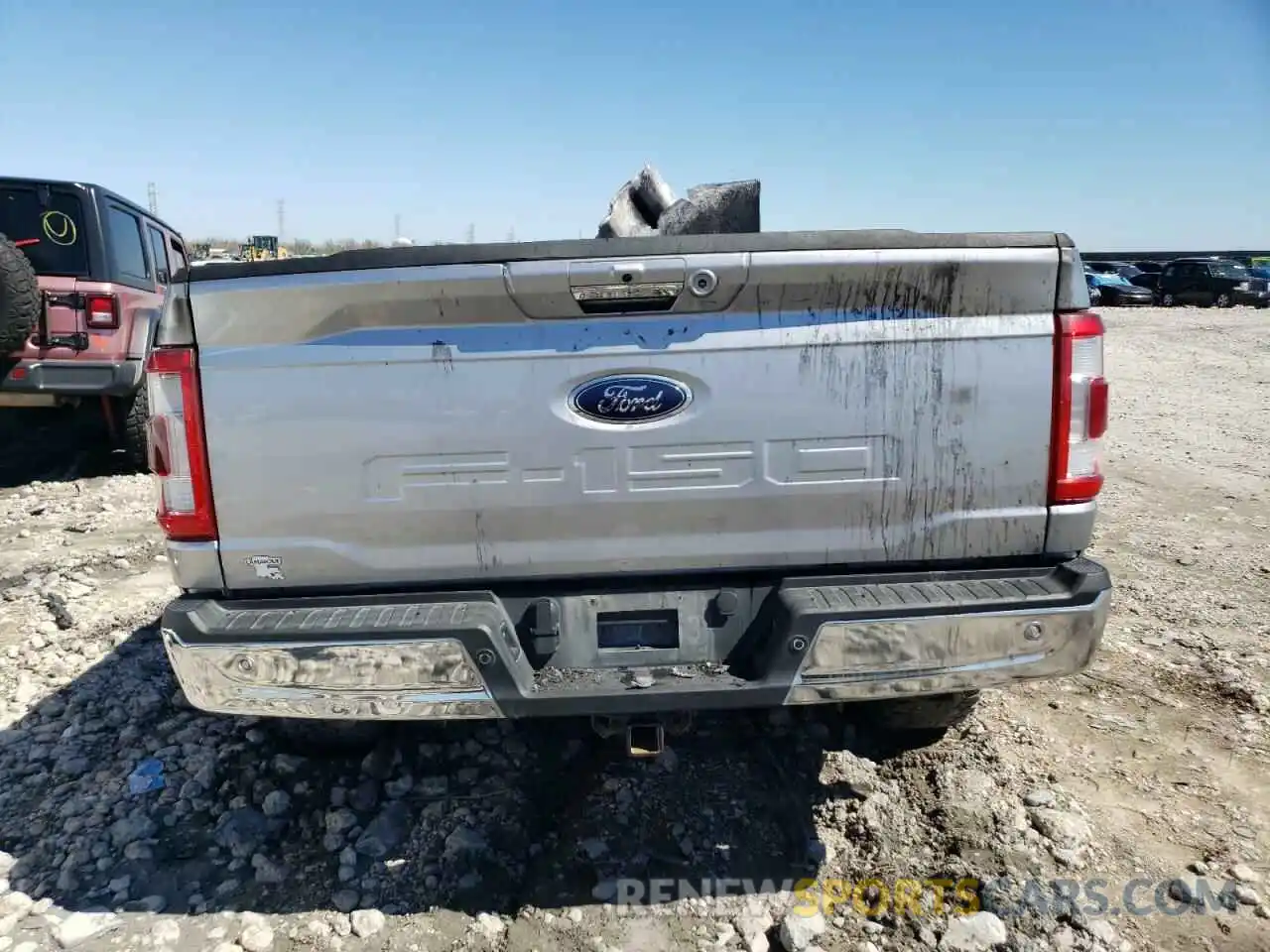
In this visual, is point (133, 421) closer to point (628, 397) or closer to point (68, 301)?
point (68, 301)

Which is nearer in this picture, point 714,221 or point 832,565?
point 832,565

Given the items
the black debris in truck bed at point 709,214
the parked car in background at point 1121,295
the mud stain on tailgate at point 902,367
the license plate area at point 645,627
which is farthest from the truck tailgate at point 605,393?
the parked car in background at point 1121,295

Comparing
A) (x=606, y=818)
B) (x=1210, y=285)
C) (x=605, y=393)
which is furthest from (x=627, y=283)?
(x=1210, y=285)

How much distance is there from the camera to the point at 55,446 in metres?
8.46

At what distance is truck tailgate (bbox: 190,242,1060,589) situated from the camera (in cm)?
225

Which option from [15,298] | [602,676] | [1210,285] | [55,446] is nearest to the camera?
[602,676]

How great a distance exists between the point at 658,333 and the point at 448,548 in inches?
31.6

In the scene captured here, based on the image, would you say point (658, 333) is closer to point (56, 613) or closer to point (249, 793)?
point (249, 793)

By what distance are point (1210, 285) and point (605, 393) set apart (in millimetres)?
33007

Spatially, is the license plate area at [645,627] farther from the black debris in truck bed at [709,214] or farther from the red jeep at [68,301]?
the red jeep at [68,301]

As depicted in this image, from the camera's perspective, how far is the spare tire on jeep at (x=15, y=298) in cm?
595

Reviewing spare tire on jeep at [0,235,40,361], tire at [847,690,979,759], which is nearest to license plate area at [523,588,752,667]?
tire at [847,690,979,759]

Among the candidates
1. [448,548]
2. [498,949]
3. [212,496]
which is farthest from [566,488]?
[498,949]

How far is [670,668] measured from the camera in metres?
2.40
